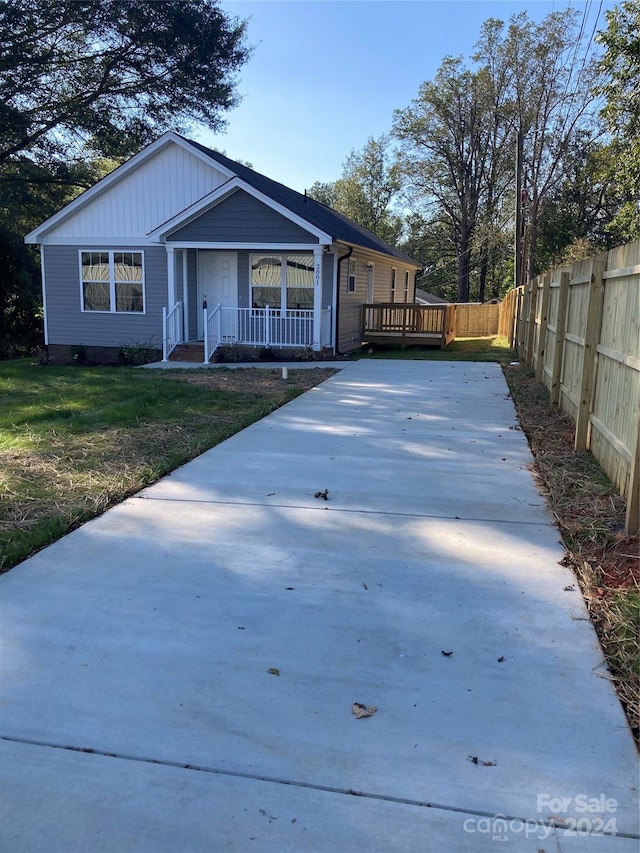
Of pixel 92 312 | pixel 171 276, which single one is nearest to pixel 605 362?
pixel 171 276

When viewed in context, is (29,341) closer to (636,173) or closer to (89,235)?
(89,235)

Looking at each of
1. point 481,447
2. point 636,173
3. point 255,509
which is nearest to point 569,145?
point 636,173

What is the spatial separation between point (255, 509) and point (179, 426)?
3019 mm

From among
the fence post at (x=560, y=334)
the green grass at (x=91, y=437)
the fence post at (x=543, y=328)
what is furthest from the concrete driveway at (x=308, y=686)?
the fence post at (x=543, y=328)

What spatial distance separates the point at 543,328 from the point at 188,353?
859 centimetres

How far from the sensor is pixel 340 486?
5.54m

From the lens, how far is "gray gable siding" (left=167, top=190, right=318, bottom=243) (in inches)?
600

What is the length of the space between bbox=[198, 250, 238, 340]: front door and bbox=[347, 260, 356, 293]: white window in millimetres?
3299

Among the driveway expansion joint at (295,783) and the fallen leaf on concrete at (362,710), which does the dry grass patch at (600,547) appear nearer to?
the driveway expansion joint at (295,783)

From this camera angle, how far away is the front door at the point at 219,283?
1641cm

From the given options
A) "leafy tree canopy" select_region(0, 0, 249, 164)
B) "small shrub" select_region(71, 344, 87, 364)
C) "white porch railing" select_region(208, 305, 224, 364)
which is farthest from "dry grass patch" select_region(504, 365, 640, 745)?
"leafy tree canopy" select_region(0, 0, 249, 164)

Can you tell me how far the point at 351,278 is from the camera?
60.4 feet

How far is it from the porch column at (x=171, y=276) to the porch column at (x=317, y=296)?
11.2ft

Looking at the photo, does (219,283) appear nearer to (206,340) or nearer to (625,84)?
(206,340)
